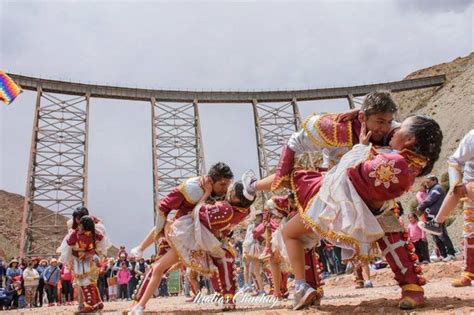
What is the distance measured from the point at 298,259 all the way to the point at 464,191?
144cm

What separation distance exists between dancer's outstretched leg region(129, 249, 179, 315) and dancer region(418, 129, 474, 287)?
89.4 inches

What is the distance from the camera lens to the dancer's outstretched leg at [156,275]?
387 centimetres

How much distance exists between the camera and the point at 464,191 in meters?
3.60

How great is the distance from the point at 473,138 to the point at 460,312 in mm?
2257

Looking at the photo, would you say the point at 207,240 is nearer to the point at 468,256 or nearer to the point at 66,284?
the point at 468,256

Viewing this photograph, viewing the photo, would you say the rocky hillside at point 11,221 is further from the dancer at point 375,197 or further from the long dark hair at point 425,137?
the long dark hair at point 425,137

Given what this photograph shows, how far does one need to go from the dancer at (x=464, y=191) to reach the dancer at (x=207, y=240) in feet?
5.39

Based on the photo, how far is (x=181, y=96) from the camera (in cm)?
2080

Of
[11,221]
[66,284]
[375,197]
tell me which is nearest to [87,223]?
[375,197]

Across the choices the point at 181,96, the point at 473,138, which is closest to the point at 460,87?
the point at 181,96

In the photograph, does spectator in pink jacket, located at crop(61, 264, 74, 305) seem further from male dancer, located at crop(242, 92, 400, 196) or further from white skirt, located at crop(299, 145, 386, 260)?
white skirt, located at crop(299, 145, 386, 260)

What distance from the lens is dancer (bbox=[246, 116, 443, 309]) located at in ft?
8.79

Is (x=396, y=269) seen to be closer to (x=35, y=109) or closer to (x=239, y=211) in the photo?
(x=239, y=211)

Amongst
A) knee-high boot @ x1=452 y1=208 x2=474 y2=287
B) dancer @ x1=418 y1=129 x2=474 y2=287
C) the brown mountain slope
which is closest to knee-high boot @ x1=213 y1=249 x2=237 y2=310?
dancer @ x1=418 y1=129 x2=474 y2=287
